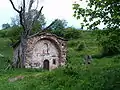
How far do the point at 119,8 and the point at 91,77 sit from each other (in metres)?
7.88

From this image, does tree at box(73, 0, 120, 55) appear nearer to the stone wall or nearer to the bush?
the bush

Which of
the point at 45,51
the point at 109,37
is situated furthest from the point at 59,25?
the point at 109,37

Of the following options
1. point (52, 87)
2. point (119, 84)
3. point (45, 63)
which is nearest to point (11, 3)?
point (45, 63)

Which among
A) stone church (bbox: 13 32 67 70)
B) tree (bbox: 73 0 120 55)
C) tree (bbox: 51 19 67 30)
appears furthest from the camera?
tree (bbox: 51 19 67 30)

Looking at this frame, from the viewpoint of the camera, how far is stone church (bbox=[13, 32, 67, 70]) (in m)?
50.8

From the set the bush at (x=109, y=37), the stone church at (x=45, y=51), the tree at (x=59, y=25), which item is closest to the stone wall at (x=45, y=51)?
the stone church at (x=45, y=51)

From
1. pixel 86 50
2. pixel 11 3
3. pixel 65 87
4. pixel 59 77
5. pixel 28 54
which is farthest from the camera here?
pixel 86 50

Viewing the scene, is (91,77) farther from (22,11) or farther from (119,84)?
(22,11)

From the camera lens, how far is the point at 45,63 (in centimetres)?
5316

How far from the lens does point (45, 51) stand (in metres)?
52.7

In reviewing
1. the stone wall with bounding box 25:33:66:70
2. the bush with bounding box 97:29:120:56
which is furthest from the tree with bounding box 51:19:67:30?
the bush with bounding box 97:29:120:56

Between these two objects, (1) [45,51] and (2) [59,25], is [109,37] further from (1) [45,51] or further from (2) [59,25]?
(2) [59,25]

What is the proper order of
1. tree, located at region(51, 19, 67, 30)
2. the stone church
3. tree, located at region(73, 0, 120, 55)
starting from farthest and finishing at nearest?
tree, located at region(51, 19, 67, 30)
the stone church
tree, located at region(73, 0, 120, 55)

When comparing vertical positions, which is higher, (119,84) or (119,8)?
(119,8)
